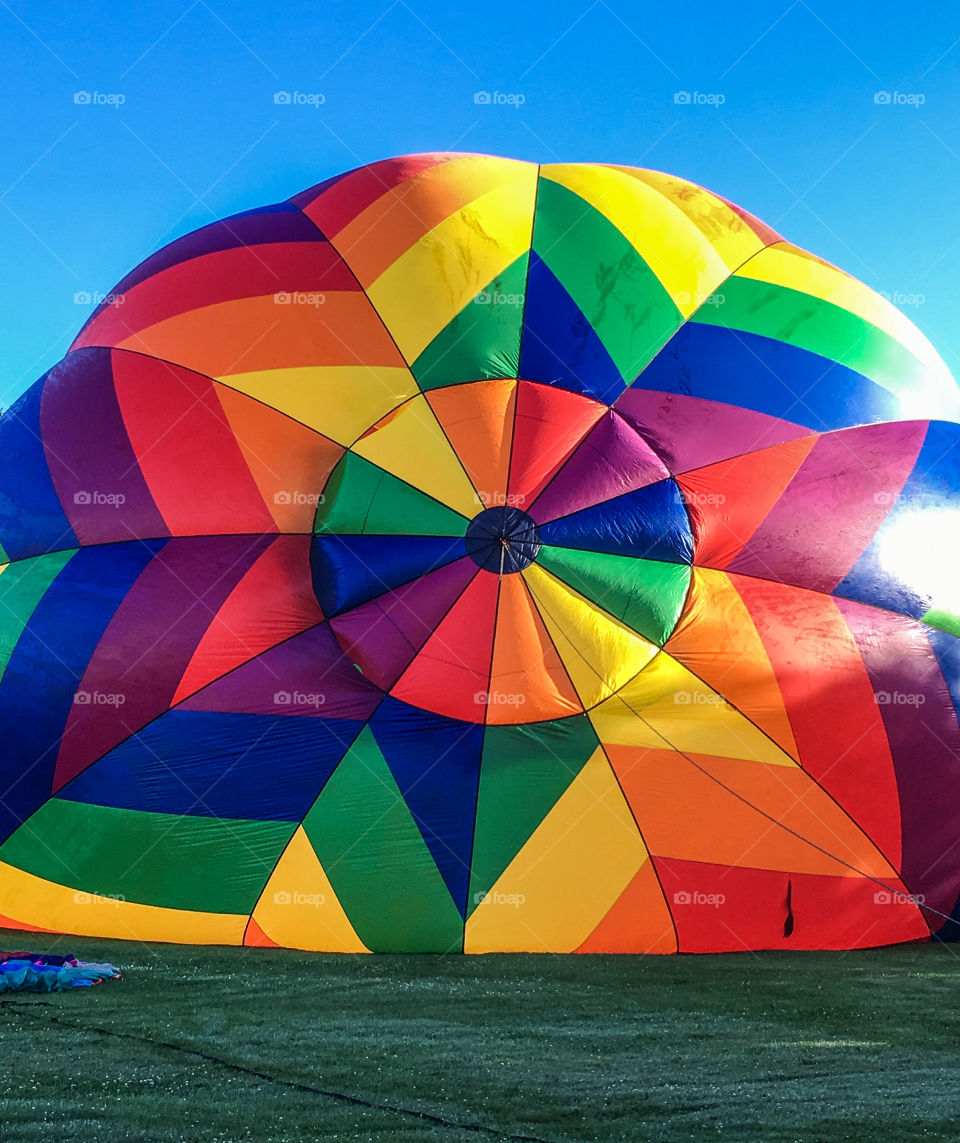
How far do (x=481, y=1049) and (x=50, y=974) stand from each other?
246cm

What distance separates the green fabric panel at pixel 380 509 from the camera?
8086 mm

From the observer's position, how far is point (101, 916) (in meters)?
7.86

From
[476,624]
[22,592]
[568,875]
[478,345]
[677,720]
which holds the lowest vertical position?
[568,875]

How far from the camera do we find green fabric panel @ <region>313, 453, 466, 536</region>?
8.09 metres

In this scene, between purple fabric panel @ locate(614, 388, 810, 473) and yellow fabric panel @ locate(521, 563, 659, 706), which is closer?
yellow fabric panel @ locate(521, 563, 659, 706)

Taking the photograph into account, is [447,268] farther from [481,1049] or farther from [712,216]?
[481,1049]

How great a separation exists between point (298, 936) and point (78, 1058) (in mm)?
2792

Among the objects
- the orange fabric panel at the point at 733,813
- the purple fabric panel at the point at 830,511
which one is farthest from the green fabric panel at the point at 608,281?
the orange fabric panel at the point at 733,813

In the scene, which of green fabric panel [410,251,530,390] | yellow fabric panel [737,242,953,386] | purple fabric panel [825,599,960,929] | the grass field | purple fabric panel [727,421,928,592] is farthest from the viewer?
yellow fabric panel [737,242,953,386]

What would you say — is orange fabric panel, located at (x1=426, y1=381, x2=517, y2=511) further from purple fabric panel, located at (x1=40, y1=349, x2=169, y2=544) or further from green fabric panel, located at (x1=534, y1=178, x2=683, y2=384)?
purple fabric panel, located at (x1=40, y1=349, x2=169, y2=544)

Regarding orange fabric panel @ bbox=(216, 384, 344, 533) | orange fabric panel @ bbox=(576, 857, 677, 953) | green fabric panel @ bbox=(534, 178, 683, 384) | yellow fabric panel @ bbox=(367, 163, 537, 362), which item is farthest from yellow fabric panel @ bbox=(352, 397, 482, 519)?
orange fabric panel @ bbox=(576, 857, 677, 953)

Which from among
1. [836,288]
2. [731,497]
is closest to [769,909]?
[731,497]

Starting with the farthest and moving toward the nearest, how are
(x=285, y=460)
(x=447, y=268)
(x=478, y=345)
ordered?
(x=447, y=268)
(x=478, y=345)
(x=285, y=460)

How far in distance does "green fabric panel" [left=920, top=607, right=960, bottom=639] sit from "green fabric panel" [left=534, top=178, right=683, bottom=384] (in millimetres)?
2636
